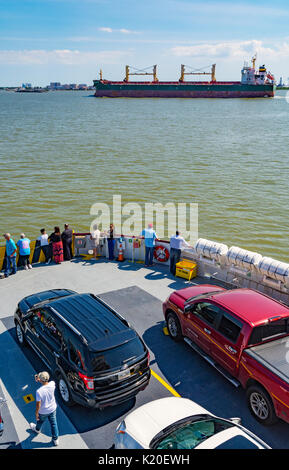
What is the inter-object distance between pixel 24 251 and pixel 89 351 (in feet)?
24.3

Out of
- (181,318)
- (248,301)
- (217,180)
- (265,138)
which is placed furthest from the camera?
(265,138)

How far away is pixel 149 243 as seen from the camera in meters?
13.5

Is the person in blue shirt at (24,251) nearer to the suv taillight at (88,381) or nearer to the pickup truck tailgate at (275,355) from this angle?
the suv taillight at (88,381)

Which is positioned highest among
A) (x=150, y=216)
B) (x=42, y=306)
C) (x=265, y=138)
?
(x=265, y=138)

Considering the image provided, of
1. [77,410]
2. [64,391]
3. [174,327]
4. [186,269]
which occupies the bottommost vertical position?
[77,410]

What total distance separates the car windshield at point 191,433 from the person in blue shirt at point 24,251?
9.23 m

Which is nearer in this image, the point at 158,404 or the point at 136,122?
the point at 158,404

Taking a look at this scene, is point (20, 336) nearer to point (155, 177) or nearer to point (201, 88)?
point (155, 177)

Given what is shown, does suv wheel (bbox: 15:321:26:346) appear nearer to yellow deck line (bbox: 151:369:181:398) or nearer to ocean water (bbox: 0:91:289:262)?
yellow deck line (bbox: 151:369:181:398)

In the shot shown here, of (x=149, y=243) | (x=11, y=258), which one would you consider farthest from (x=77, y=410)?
(x=149, y=243)

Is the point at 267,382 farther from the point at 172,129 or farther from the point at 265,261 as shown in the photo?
the point at 172,129

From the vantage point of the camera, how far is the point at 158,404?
244 inches

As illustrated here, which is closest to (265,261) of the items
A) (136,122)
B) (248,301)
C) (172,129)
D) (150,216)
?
(248,301)

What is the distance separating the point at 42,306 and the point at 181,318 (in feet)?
10.6
